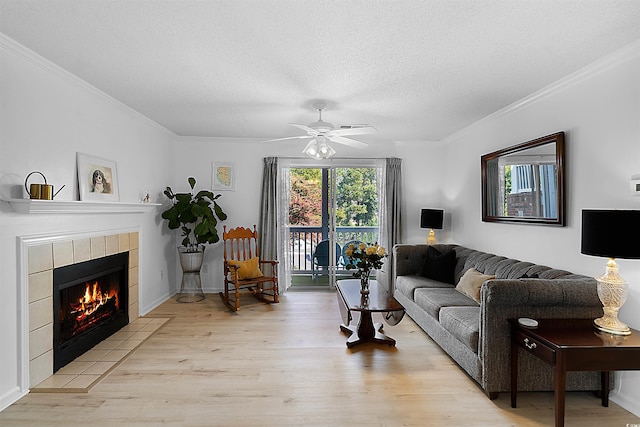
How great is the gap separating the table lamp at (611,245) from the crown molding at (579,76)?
1.22 metres

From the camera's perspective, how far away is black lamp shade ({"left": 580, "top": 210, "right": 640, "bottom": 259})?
2.05m

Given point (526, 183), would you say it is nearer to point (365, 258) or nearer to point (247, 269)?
point (365, 258)

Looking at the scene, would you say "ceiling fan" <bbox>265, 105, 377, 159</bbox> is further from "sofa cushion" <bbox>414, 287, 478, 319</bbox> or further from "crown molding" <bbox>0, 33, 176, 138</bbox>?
"crown molding" <bbox>0, 33, 176, 138</bbox>

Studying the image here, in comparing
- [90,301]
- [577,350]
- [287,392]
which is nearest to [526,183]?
[577,350]

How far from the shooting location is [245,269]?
506 centimetres

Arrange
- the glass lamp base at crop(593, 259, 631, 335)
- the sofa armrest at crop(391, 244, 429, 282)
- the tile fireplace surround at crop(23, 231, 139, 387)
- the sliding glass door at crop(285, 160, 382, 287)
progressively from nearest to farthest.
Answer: the glass lamp base at crop(593, 259, 631, 335) < the tile fireplace surround at crop(23, 231, 139, 387) < the sofa armrest at crop(391, 244, 429, 282) < the sliding glass door at crop(285, 160, 382, 287)

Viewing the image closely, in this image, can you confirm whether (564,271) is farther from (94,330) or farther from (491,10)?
(94,330)

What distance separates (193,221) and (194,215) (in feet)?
0.33

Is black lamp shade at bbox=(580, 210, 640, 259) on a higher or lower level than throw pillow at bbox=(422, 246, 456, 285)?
higher

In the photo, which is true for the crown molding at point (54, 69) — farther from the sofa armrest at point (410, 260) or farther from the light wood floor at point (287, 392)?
the sofa armrest at point (410, 260)

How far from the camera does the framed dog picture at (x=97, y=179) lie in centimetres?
324

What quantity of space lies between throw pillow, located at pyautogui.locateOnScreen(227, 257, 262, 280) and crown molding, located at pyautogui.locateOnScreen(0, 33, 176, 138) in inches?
91.5

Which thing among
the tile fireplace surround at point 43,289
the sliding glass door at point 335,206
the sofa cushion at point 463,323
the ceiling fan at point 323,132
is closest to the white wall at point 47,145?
the tile fireplace surround at point 43,289

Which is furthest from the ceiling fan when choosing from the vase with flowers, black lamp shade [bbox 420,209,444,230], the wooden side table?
the wooden side table
